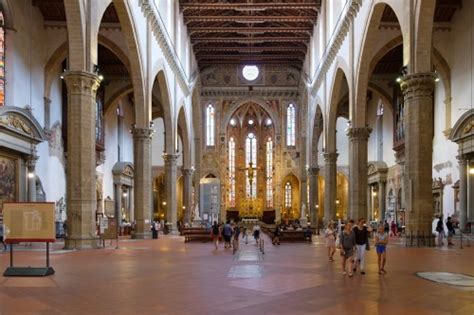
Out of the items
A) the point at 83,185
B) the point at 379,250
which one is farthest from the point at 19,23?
the point at 379,250

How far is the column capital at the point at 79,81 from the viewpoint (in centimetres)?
2148

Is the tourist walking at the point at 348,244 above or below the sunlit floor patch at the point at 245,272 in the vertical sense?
above

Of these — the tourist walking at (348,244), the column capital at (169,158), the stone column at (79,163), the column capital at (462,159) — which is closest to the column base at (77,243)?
the stone column at (79,163)

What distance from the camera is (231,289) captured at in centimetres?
1168

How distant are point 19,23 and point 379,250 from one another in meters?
22.9

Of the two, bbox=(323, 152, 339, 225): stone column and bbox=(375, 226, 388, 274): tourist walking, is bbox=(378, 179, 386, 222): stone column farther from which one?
bbox=(375, 226, 388, 274): tourist walking

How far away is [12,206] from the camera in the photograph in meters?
13.8

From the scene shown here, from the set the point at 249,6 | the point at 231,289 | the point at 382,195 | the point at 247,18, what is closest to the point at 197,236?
the point at 231,289

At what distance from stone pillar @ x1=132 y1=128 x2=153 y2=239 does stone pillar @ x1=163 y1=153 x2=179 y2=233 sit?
9594mm

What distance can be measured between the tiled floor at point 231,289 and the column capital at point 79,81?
21.9 ft

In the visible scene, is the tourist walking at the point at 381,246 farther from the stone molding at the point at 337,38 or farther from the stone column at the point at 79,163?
the stone molding at the point at 337,38

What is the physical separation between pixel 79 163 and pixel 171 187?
2171cm

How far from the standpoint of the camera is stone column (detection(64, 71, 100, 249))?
850 inches

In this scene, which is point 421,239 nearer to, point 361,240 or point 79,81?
point 361,240
